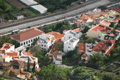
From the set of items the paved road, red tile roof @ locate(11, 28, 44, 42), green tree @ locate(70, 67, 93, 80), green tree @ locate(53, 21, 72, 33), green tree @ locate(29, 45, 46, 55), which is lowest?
green tree @ locate(70, 67, 93, 80)

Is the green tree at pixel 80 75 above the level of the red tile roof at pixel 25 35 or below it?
below

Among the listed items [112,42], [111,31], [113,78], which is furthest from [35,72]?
[111,31]

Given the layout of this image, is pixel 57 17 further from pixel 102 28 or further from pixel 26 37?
pixel 102 28

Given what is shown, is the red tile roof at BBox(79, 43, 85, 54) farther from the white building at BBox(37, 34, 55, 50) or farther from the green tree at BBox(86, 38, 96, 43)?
the white building at BBox(37, 34, 55, 50)

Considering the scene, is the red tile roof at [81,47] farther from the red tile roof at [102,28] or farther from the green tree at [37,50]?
the green tree at [37,50]

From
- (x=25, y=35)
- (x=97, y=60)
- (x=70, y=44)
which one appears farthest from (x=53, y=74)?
(x=25, y=35)

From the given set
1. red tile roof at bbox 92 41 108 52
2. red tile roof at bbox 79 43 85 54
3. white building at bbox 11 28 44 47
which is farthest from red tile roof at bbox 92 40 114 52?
white building at bbox 11 28 44 47

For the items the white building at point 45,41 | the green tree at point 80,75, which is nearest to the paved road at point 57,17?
the white building at point 45,41

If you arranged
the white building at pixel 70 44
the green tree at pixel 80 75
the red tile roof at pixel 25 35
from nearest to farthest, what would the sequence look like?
the green tree at pixel 80 75, the white building at pixel 70 44, the red tile roof at pixel 25 35
